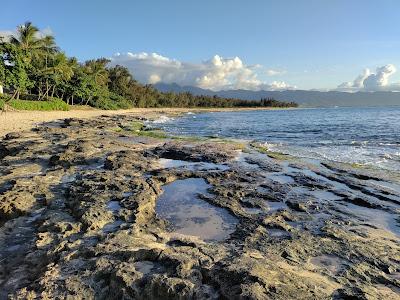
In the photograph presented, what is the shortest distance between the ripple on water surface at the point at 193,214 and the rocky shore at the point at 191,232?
24 mm

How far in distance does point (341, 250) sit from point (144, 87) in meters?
112

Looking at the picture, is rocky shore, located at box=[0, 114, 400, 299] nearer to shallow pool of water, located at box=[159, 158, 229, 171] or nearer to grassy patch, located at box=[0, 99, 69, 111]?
shallow pool of water, located at box=[159, 158, 229, 171]

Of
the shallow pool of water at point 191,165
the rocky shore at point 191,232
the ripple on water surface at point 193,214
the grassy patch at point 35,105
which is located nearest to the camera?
the rocky shore at point 191,232

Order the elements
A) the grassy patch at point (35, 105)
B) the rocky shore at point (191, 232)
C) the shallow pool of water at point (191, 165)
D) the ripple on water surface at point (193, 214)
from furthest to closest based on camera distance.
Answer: the grassy patch at point (35, 105) → the shallow pool of water at point (191, 165) → the ripple on water surface at point (193, 214) → the rocky shore at point (191, 232)

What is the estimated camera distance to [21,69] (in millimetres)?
43531

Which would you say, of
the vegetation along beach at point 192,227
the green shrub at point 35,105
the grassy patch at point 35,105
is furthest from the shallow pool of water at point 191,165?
the green shrub at point 35,105

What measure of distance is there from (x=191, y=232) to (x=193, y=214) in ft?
3.38

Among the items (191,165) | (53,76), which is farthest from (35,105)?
(191,165)

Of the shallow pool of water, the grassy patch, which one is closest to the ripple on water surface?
the shallow pool of water

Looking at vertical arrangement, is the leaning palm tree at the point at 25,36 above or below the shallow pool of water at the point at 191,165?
above

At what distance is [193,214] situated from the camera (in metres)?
7.66

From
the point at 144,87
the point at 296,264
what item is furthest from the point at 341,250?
the point at 144,87

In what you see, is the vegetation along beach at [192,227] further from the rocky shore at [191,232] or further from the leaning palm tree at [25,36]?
the leaning palm tree at [25,36]

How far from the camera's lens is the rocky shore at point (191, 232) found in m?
4.29
